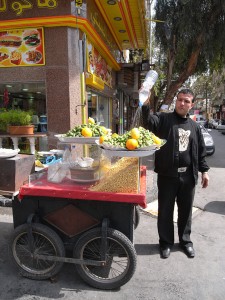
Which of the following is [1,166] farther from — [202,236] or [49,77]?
[49,77]

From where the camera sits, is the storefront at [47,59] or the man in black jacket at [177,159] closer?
the man in black jacket at [177,159]

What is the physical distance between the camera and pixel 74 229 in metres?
2.69

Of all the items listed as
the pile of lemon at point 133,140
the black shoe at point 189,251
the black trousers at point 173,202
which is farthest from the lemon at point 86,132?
the black shoe at point 189,251

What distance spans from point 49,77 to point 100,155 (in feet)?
13.9

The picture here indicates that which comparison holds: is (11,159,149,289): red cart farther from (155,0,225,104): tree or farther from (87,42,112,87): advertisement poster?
(155,0,225,104): tree

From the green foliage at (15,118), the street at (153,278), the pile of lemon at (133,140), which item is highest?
the green foliage at (15,118)

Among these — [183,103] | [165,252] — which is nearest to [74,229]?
[165,252]

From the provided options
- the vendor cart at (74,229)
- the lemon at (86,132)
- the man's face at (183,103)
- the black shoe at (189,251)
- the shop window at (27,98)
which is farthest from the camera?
the shop window at (27,98)

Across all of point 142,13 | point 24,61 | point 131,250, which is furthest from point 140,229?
point 142,13

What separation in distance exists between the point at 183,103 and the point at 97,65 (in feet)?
18.8

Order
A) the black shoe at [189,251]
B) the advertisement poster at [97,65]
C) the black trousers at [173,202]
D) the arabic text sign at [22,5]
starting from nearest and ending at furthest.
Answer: the black trousers at [173,202] → the black shoe at [189,251] → the arabic text sign at [22,5] → the advertisement poster at [97,65]

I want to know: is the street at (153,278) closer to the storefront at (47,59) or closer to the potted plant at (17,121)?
the potted plant at (17,121)

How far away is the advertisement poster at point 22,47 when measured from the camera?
6.29 m

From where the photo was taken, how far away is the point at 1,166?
2516mm
